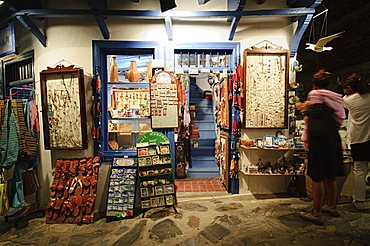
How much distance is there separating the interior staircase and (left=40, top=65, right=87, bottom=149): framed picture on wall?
→ 2.91 meters

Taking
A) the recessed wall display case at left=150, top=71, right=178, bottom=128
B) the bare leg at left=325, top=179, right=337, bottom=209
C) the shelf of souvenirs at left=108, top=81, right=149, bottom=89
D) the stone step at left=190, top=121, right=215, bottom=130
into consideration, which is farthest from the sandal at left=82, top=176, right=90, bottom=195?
the stone step at left=190, top=121, right=215, bottom=130

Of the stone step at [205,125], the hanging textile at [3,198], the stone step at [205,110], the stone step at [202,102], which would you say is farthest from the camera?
the stone step at [202,102]

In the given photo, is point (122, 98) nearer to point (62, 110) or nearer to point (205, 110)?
point (62, 110)

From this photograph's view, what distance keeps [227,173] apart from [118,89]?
102 inches

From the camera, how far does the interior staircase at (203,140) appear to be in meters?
5.68

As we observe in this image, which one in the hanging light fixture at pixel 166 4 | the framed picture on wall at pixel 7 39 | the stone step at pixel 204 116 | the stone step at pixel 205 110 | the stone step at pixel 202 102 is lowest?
the stone step at pixel 204 116

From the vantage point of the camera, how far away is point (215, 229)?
116 inches

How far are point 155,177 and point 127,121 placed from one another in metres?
1.24

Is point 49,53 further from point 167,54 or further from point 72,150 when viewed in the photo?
point 167,54

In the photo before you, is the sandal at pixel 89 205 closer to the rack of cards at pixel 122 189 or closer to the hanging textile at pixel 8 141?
the rack of cards at pixel 122 189

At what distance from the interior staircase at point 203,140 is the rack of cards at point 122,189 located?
7.22 feet

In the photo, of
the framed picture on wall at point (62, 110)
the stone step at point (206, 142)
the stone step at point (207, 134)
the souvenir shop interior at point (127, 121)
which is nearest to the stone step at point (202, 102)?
the stone step at point (207, 134)

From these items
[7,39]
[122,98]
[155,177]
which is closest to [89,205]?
[155,177]

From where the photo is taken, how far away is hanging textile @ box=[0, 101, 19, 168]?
10.7 ft
